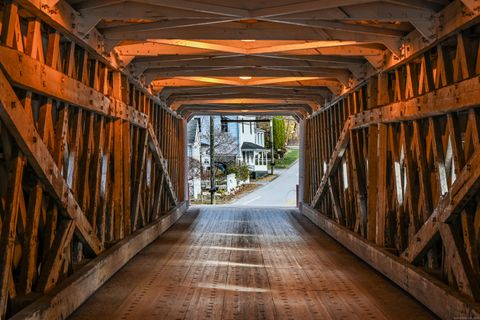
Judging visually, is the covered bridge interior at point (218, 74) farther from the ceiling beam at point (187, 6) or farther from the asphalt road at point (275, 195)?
the asphalt road at point (275, 195)

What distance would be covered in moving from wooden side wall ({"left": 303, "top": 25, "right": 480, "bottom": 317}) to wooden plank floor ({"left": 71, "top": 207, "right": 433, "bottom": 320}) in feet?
1.95

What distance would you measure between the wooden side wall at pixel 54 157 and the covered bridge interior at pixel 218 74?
17mm

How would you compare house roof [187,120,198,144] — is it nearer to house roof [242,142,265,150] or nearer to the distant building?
the distant building

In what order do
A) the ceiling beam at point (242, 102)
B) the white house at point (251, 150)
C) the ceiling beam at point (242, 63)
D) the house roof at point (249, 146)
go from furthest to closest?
the house roof at point (249, 146), the white house at point (251, 150), the ceiling beam at point (242, 102), the ceiling beam at point (242, 63)

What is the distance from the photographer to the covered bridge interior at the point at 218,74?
18.2 feet

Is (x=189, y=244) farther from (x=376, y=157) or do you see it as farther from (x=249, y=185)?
(x=249, y=185)

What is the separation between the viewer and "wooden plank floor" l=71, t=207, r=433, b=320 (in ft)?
21.3

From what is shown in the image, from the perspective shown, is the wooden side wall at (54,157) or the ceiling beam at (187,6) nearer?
the wooden side wall at (54,157)

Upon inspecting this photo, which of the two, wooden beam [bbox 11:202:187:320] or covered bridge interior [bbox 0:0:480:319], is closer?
wooden beam [bbox 11:202:187:320]

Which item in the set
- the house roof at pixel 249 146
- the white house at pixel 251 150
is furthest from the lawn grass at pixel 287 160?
the house roof at pixel 249 146

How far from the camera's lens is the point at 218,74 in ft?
40.4

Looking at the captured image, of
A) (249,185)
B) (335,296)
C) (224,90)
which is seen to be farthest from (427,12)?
(249,185)

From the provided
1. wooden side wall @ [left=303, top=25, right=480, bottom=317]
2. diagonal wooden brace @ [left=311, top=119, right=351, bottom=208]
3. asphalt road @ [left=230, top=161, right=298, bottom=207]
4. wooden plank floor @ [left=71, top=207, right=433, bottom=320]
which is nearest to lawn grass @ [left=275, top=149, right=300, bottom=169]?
asphalt road @ [left=230, top=161, right=298, bottom=207]

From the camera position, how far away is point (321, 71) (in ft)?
39.6
